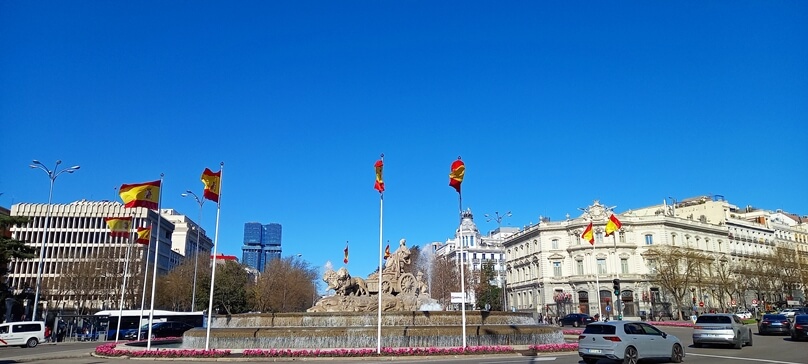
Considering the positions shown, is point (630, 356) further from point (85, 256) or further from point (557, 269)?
point (85, 256)

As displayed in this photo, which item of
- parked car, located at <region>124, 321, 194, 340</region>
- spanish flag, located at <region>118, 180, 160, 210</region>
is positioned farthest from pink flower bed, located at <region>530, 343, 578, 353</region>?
parked car, located at <region>124, 321, 194, 340</region>

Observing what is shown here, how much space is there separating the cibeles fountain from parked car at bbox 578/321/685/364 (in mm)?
7496

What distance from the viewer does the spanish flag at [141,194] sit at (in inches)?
1147

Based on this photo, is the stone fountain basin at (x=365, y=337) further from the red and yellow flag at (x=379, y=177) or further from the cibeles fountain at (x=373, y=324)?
the red and yellow flag at (x=379, y=177)

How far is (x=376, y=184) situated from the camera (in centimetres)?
2794

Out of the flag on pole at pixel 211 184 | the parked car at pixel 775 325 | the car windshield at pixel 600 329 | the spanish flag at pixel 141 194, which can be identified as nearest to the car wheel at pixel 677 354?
the car windshield at pixel 600 329

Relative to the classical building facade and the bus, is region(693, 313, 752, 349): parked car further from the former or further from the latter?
the classical building facade

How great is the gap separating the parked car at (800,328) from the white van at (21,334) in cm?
4993

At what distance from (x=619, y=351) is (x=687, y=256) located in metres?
64.6

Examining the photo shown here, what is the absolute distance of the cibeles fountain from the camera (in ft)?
82.9

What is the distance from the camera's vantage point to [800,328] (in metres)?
30.4

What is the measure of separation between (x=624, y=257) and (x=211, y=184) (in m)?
71.9

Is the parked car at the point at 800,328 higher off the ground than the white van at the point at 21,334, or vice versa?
the parked car at the point at 800,328

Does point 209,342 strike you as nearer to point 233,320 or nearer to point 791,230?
point 233,320
